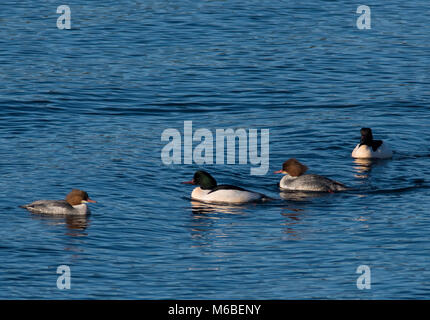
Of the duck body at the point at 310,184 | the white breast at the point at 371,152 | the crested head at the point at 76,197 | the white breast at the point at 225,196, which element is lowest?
the crested head at the point at 76,197

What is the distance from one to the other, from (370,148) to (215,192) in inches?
238

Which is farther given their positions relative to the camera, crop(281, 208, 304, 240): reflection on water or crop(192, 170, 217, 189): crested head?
crop(192, 170, 217, 189): crested head

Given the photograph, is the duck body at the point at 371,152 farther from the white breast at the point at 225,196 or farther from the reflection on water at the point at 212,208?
the reflection on water at the point at 212,208

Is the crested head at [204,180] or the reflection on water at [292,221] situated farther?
the crested head at [204,180]

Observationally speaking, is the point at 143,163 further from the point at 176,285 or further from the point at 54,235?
the point at 176,285

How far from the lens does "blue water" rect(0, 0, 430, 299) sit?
20781 mm

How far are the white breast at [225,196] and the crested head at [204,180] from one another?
17cm

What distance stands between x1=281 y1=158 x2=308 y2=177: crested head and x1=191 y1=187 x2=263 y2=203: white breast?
1867mm

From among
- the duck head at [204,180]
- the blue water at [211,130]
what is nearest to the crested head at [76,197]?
the blue water at [211,130]

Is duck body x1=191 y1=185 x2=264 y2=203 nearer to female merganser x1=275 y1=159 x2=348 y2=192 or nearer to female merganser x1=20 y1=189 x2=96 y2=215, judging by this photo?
female merganser x1=275 y1=159 x2=348 y2=192

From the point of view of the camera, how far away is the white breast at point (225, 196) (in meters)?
26.0

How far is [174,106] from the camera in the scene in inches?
1385

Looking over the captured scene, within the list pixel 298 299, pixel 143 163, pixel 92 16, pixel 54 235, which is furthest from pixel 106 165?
pixel 92 16

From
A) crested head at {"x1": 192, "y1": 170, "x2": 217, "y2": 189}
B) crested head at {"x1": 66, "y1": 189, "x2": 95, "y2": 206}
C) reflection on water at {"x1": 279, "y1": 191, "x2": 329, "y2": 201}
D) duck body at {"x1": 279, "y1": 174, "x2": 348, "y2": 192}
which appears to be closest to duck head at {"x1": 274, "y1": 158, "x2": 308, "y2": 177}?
duck body at {"x1": 279, "y1": 174, "x2": 348, "y2": 192}
